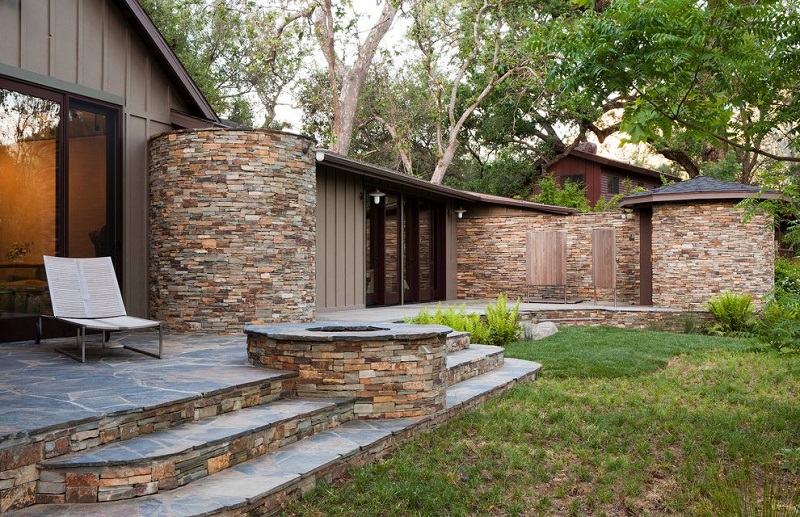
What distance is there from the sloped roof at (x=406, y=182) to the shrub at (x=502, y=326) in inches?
132

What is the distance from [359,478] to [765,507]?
231 cm

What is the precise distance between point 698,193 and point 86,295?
11117 millimetres

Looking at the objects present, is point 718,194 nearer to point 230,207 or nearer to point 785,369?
point 785,369

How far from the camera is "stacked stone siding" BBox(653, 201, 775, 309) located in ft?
42.7

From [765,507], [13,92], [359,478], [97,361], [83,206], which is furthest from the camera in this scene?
[83,206]

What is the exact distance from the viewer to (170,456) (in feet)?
11.8

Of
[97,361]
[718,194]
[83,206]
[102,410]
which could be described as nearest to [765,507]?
[102,410]

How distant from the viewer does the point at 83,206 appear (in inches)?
309

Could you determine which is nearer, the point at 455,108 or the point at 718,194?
the point at 718,194

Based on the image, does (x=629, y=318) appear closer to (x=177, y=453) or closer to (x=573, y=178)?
(x=177, y=453)

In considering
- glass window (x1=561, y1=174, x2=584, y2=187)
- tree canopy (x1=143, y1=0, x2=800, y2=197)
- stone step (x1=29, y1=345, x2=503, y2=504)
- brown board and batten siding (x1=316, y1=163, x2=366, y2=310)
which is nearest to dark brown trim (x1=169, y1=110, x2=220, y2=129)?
brown board and batten siding (x1=316, y1=163, x2=366, y2=310)

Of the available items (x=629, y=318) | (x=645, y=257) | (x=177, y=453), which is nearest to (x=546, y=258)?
(x=645, y=257)

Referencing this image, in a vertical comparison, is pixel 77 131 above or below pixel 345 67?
below

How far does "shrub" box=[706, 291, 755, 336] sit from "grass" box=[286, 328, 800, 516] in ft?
13.6
